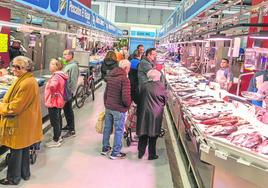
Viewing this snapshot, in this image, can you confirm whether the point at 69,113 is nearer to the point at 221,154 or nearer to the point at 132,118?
the point at 132,118

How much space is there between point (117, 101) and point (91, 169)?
109 centimetres

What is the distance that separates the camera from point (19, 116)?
4184mm

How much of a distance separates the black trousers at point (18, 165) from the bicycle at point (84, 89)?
16.3 ft

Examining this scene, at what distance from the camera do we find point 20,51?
8242mm

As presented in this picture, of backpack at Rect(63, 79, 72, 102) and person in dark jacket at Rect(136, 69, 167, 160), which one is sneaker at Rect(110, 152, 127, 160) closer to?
person in dark jacket at Rect(136, 69, 167, 160)

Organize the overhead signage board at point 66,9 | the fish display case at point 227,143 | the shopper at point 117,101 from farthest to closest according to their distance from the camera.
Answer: the overhead signage board at point 66,9 < the shopper at point 117,101 < the fish display case at point 227,143

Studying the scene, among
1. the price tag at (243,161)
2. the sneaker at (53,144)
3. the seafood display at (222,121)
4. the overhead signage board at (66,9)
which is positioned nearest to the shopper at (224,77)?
the seafood display at (222,121)

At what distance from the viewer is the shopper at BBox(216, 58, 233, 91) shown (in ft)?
19.7

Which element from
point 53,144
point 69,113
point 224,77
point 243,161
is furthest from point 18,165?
point 224,77

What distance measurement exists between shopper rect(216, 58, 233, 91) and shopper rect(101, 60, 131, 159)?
5.65 ft

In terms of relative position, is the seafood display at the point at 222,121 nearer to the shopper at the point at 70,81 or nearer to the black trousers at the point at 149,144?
the black trousers at the point at 149,144

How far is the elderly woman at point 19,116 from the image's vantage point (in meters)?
4.10

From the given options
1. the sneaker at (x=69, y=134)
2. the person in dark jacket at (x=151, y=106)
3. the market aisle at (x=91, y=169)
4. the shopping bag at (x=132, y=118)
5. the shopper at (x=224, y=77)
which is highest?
the shopper at (x=224, y=77)

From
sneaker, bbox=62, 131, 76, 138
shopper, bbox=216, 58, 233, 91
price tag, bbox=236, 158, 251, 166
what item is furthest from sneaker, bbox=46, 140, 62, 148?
price tag, bbox=236, 158, 251, 166
